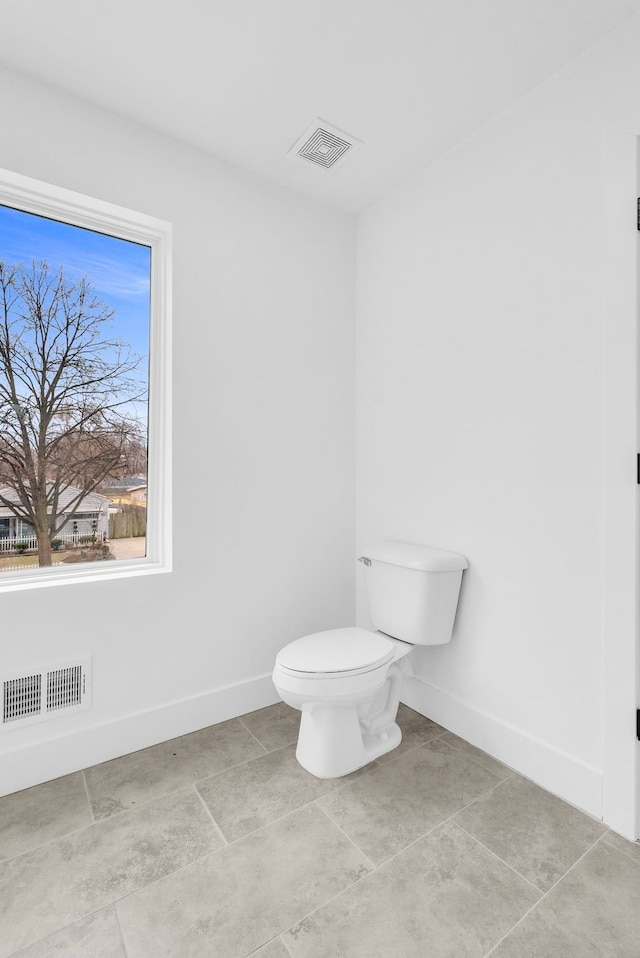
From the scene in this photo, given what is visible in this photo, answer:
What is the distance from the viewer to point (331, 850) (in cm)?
140

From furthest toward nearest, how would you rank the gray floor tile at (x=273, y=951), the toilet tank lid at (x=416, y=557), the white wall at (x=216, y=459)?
1. the toilet tank lid at (x=416, y=557)
2. the white wall at (x=216, y=459)
3. the gray floor tile at (x=273, y=951)

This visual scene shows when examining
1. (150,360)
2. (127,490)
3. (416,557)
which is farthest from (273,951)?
(150,360)

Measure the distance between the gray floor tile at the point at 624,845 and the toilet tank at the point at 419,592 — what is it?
2.42 feet

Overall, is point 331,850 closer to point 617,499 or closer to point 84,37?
point 617,499

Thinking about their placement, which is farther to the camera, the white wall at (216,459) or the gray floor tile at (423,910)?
the white wall at (216,459)

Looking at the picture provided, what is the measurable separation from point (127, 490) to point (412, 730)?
152 centimetres

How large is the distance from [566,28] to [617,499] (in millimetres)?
Answer: 1399

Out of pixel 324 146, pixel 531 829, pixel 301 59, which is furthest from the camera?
pixel 324 146

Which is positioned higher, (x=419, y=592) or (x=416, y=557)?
(x=416, y=557)

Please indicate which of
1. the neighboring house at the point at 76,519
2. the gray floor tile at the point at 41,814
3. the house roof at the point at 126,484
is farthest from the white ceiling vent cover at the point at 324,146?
the gray floor tile at the point at 41,814

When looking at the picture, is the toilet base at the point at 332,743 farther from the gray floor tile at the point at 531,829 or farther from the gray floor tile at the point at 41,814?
the gray floor tile at the point at 41,814

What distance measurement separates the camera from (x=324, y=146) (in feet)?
6.51

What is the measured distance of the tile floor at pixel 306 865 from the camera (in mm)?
1140

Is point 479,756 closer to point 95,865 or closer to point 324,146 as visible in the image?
point 95,865
